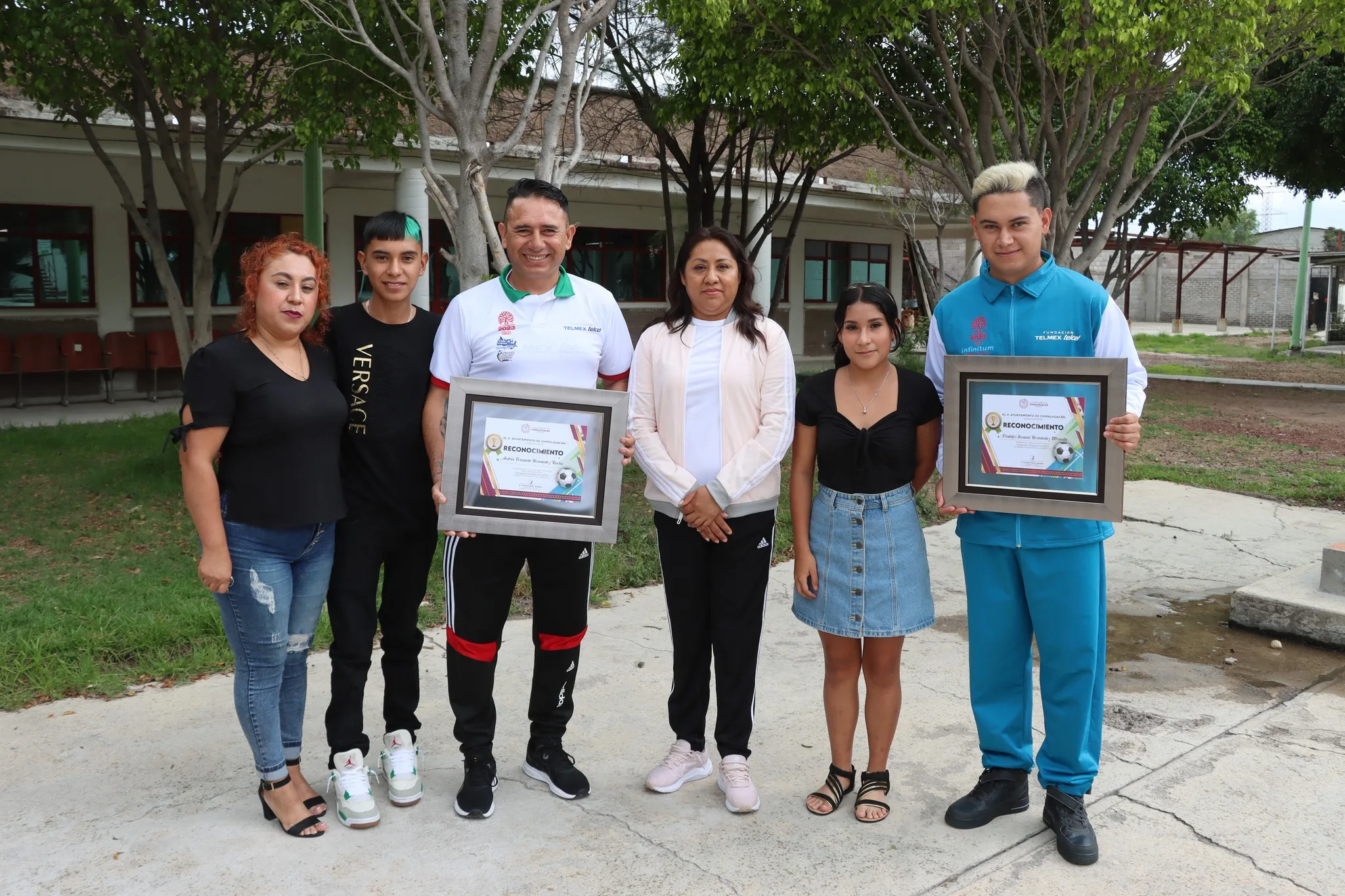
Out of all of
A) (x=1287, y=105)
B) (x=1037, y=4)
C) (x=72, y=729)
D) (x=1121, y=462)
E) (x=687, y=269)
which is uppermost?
(x=1287, y=105)

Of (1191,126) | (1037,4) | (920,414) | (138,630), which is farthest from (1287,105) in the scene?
(138,630)

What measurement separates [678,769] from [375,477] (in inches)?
55.9

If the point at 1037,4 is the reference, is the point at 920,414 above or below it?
below

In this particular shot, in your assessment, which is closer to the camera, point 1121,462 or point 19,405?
point 1121,462

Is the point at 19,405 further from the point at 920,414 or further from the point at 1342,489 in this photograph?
the point at 1342,489

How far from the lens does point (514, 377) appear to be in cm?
334

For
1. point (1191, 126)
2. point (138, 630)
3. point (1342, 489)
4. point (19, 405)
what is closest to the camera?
point (138, 630)

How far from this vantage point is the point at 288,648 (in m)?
3.31

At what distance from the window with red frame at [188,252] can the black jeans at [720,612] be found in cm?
1367

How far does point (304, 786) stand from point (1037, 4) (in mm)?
8801

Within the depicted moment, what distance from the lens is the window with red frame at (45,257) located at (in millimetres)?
14258

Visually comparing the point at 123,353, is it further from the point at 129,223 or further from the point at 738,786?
the point at 738,786

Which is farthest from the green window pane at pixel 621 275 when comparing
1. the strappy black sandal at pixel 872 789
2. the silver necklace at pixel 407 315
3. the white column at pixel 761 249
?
the strappy black sandal at pixel 872 789

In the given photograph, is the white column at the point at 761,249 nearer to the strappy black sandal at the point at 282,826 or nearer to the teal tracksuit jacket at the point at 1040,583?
the teal tracksuit jacket at the point at 1040,583
